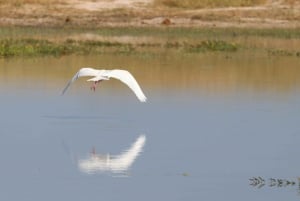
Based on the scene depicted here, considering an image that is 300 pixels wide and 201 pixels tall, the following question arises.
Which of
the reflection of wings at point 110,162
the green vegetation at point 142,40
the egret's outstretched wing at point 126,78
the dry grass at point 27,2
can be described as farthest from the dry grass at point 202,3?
the reflection of wings at point 110,162

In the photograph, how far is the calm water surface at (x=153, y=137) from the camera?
35.8ft

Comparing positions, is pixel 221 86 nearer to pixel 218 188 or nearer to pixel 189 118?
pixel 189 118

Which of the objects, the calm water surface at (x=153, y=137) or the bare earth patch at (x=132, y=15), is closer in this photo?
the calm water surface at (x=153, y=137)

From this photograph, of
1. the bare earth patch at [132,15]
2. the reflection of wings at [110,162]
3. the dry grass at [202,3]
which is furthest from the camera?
the dry grass at [202,3]

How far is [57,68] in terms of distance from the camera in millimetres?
22906

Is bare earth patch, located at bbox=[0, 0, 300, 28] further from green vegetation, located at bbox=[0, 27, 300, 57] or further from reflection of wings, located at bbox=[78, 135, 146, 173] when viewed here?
reflection of wings, located at bbox=[78, 135, 146, 173]

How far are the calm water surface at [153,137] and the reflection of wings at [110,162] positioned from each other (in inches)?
0.4

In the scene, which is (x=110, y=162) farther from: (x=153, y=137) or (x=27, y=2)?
(x=27, y=2)

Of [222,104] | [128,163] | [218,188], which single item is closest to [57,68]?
[222,104]

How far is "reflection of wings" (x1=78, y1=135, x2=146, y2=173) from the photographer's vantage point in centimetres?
1181

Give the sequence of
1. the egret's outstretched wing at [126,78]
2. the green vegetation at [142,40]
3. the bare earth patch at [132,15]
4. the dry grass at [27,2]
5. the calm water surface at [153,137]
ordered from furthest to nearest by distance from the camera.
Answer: the dry grass at [27,2] < the bare earth patch at [132,15] < the green vegetation at [142,40] < the egret's outstretched wing at [126,78] < the calm water surface at [153,137]

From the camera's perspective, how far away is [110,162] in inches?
480

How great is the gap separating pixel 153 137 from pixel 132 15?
2185 cm

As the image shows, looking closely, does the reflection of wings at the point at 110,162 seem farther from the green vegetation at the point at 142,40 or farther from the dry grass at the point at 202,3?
the dry grass at the point at 202,3
